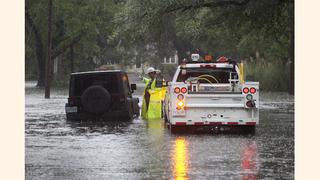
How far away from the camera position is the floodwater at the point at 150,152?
1224 centimetres

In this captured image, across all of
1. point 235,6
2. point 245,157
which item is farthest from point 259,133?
point 235,6

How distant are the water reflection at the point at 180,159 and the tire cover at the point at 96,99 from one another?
576 cm

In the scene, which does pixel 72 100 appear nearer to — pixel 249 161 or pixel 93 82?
pixel 93 82

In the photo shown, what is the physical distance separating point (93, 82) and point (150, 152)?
9.64 metres

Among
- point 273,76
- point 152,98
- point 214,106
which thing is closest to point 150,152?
point 214,106

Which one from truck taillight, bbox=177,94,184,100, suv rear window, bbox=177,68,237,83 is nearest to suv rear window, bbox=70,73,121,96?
suv rear window, bbox=177,68,237,83

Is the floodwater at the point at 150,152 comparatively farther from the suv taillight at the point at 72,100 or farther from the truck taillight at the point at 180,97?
the suv taillight at the point at 72,100

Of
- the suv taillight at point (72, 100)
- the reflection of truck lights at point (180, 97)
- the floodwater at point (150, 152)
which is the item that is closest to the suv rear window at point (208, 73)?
the floodwater at point (150, 152)

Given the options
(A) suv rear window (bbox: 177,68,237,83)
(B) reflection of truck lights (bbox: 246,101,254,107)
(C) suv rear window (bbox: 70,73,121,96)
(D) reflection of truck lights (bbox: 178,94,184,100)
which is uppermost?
(A) suv rear window (bbox: 177,68,237,83)

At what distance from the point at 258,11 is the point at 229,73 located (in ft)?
31.1

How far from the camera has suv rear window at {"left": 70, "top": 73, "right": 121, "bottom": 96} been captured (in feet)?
80.8

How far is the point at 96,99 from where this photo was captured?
2408 cm

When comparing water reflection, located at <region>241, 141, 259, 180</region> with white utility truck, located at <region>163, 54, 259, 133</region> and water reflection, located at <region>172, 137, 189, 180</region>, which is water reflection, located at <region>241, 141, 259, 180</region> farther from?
white utility truck, located at <region>163, 54, 259, 133</region>

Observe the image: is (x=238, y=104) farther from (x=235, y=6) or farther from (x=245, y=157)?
(x=235, y=6)
